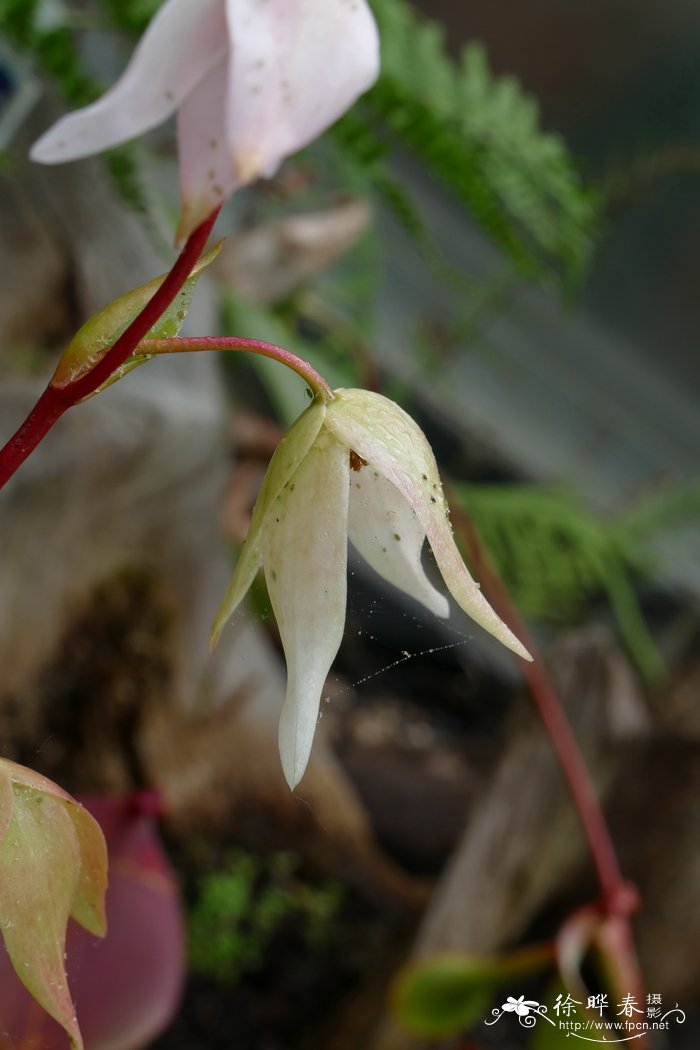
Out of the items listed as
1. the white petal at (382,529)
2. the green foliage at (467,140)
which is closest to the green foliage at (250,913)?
the green foliage at (467,140)

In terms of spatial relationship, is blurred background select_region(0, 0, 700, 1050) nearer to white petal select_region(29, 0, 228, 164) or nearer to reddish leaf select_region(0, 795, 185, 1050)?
reddish leaf select_region(0, 795, 185, 1050)

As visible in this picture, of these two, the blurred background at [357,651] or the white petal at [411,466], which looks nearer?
the white petal at [411,466]

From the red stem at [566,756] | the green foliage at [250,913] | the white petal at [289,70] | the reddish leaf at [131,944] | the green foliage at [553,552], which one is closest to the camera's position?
the white petal at [289,70]

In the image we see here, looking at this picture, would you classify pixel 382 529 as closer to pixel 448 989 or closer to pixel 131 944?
pixel 131 944

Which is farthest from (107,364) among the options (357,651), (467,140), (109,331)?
(467,140)

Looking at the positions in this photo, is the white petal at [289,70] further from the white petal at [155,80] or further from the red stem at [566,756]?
the red stem at [566,756]

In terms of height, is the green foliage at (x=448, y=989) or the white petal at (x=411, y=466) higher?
the white petal at (x=411, y=466)

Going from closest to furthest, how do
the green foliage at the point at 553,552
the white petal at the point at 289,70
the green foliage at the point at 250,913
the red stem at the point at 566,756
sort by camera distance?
the white petal at the point at 289,70 → the red stem at the point at 566,756 → the green foliage at the point at 250,913 → the green foliage at the point at 553,552
